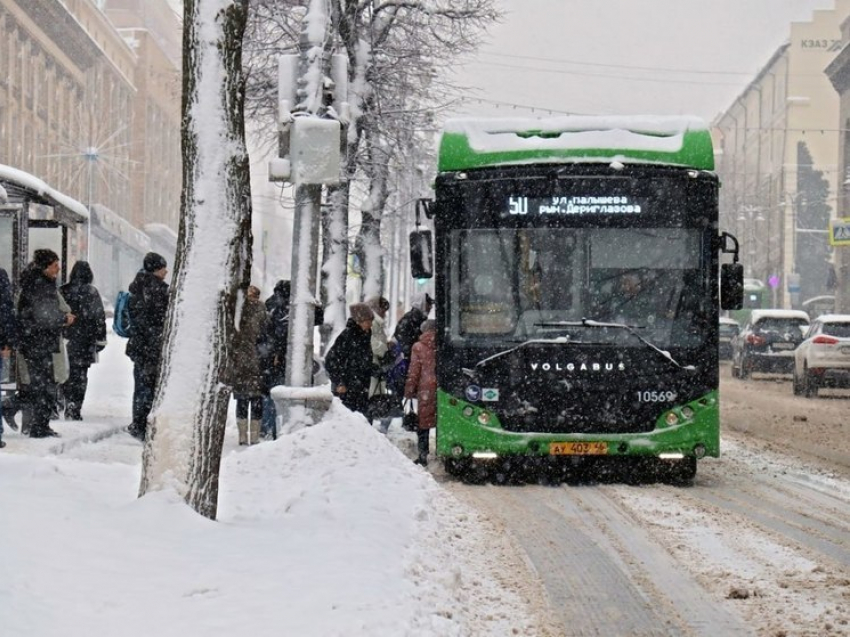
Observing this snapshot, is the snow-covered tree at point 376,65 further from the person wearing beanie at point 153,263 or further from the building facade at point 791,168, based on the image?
the building facade at point 791,168

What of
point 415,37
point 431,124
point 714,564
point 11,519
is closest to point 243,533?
point 11,519

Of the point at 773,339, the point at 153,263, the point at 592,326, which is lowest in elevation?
the point at 773,339

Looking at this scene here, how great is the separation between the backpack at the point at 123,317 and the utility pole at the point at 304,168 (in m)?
2.38

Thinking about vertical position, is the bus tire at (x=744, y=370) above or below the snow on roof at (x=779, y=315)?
below

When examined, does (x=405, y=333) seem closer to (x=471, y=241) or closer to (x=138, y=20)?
(x=471, y=241)

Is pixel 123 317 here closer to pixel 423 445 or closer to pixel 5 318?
pixel 5 318

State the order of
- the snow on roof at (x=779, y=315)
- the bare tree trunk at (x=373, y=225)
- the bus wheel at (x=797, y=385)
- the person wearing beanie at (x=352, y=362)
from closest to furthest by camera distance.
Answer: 1. the person wearing beanie at (x=352, y=362)
2. the bare tree trunk at (x=373, y=225)
3. the bus wheel at (x=797, y=385)
4. the snow on roof at (x=779, y=315)

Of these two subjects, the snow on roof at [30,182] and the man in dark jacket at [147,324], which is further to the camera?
the man in dark jacket at [147,324]

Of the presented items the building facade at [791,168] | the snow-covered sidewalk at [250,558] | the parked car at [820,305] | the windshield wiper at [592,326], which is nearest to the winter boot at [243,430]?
the windshield wiper at [592,326]

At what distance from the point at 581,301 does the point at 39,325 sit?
5.11 m

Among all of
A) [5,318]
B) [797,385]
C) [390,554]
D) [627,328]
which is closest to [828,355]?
[797,385]

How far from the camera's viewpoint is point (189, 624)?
5.17 meters

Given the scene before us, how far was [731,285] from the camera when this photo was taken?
12.3m

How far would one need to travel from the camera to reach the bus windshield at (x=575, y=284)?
40.5ft
